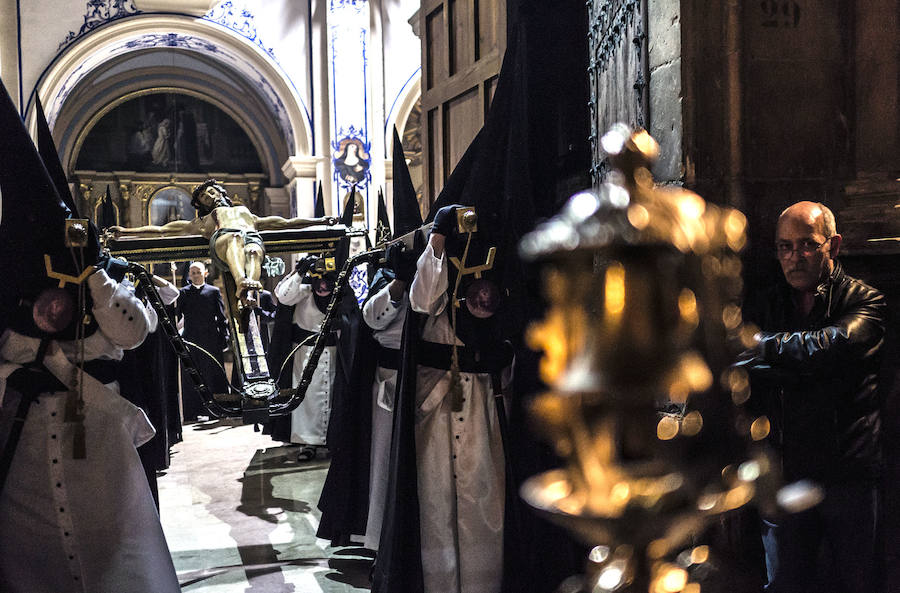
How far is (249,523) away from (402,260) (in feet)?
7.41

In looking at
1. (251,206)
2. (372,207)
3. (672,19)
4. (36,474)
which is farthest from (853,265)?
(251,206)

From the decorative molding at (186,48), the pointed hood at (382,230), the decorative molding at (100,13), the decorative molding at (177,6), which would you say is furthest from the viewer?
the decorative molding at (186,48)

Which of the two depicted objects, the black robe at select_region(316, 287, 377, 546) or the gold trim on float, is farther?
the black robe at select_region(316, 287, 377, 546)

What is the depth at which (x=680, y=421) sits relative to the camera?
615mm

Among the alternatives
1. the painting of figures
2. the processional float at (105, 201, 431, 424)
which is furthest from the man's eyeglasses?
the painting of figures

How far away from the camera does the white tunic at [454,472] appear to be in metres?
2.95

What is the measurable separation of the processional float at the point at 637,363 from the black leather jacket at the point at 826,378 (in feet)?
4.78

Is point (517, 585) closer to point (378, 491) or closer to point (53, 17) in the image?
point (378, 491)

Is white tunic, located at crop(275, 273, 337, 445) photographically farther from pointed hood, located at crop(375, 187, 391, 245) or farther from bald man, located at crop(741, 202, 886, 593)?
bald man, located at crop(741, 202, 886, 593)

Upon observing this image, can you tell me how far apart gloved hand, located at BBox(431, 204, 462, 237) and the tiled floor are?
72.6 inches

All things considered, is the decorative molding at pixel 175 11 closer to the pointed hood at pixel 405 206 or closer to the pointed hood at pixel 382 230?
the pointed hood at pixel 382 230

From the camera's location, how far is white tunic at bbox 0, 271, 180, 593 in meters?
2.80

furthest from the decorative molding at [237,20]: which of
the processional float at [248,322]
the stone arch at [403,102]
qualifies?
the processional float at [248,322]

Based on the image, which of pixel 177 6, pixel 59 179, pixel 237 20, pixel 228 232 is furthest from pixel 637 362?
pixel 237 20
